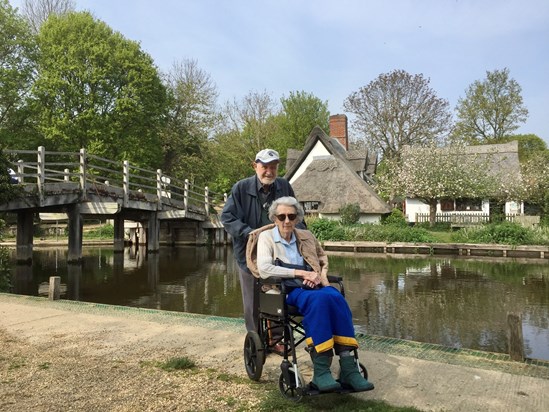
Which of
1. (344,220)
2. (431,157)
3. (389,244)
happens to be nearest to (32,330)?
(389,244)

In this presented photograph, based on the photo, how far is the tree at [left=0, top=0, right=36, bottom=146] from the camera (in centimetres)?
2530

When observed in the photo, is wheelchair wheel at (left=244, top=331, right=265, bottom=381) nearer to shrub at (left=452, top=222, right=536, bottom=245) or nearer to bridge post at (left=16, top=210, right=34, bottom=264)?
bridge post at (left=16, top=210, right=34, bottom=264)

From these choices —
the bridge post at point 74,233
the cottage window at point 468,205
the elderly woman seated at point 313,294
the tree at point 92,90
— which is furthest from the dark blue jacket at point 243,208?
the cottage window at point 468,205

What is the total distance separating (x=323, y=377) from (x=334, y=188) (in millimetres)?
28449

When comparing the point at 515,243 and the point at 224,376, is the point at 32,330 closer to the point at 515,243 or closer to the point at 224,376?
the point at 224,376

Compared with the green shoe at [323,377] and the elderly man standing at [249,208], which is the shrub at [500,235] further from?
the green shoe at [323,377]

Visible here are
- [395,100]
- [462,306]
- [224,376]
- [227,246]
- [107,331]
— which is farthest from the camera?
[395,100]

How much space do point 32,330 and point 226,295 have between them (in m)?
5.84

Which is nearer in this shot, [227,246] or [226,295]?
[226,295]

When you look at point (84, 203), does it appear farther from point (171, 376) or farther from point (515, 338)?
point (515, 338)

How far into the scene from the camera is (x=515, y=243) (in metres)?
20.0

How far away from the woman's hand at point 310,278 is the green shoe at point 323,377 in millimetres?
540

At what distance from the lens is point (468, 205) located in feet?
107

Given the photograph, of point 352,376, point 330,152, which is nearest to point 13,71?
point 330,152
